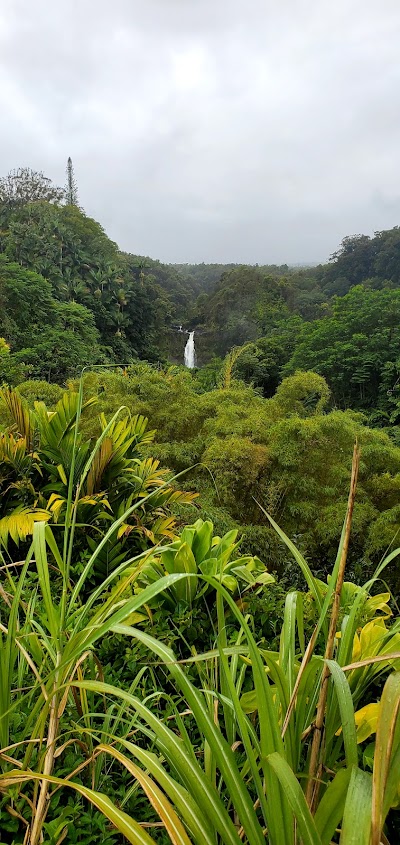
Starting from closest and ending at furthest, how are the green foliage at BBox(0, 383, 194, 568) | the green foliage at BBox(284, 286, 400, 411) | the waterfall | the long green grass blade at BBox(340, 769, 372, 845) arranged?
1. the long green grass blade at BBox(340, 769, 372, 845)
2. the green foliage at BBox(0, 383, 194, 568)
3. the green foliage at BBox(284, 286, 400, 411)
4. the waterfall

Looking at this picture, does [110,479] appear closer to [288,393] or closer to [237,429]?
[237,429]

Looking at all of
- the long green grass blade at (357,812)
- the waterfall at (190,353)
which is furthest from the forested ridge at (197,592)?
the waterfall at (190,353)

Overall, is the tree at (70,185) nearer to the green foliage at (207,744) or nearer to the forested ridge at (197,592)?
the forested ridge at (197,592)

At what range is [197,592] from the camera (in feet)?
3.71

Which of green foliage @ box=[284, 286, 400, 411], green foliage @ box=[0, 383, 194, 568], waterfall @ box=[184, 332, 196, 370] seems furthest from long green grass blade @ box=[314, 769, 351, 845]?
waterfall @ box=[184, 332, 196, 370]

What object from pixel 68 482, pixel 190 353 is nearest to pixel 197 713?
pixel 68 482

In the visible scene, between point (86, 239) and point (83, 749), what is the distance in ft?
90.4

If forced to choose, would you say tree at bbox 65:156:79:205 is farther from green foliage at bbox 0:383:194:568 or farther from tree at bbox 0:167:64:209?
green foliage at bbox 0:383:194:568

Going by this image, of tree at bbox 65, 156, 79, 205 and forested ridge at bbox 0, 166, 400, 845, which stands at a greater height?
tree at bbox 65, 156, 79, 205

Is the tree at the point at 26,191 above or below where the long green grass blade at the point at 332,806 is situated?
above

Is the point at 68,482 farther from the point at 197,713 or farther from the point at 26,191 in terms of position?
the point at 26,191

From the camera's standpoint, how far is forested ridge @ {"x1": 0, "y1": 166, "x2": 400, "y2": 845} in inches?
19.9

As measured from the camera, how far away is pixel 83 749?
740mm

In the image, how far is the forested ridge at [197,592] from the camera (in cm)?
51
